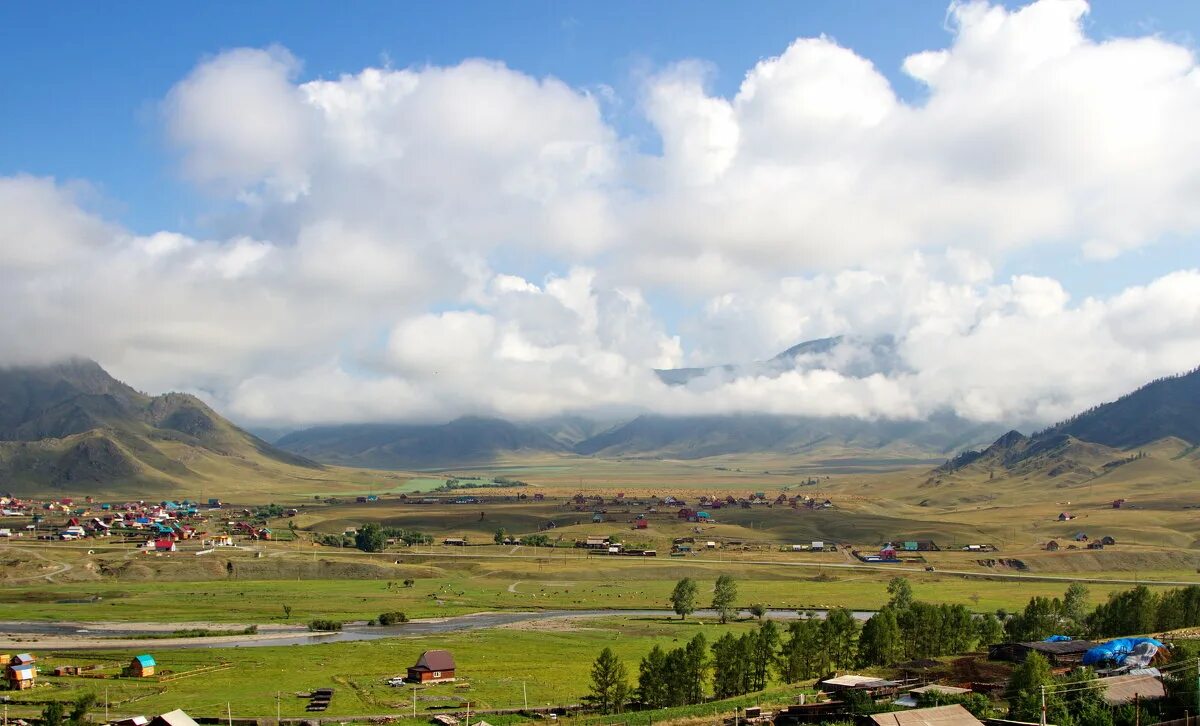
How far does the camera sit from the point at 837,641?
75.9 m

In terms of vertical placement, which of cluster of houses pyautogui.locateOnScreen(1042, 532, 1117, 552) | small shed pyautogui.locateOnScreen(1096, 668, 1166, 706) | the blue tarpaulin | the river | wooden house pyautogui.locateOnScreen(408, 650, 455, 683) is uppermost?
small shed pyautogui.locateOnScreen(1096, 668, 1166, 706)

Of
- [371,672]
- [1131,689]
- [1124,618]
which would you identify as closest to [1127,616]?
[1124,618]

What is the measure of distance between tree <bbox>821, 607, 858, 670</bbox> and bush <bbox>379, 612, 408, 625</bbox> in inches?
2240

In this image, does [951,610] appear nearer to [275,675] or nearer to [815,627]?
[815,627]

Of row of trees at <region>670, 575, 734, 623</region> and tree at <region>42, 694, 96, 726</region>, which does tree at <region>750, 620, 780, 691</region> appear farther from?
tree at <region>42, 694, 96, 726</region>

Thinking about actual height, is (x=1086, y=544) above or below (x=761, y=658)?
below

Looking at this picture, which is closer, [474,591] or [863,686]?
[863,686]

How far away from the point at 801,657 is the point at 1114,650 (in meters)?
21.0

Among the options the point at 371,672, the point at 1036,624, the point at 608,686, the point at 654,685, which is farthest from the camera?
the point at 1036,624

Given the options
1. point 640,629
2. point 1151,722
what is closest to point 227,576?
point 640,629

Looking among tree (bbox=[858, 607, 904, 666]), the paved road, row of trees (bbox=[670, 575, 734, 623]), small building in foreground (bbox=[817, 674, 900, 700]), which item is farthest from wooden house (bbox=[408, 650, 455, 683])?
the paved road

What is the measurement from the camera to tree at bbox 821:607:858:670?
7538 cm

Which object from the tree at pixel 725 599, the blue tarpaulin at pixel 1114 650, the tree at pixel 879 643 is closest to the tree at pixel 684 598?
the tree at pixel 725 599

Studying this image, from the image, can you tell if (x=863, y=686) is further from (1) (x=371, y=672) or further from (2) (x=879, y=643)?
(1) (x=371, y=672)
